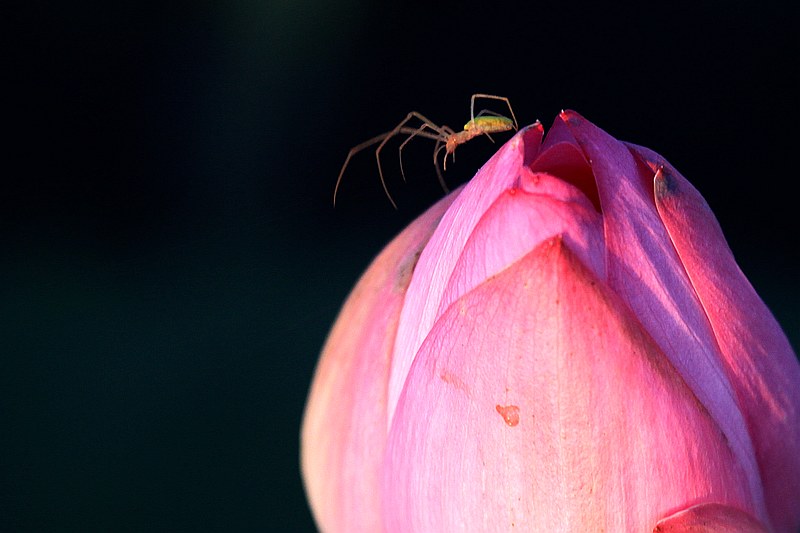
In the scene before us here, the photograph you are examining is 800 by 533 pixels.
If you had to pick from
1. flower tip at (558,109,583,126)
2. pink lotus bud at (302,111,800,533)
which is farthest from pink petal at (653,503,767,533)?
flower tip at (558,109,583,126)

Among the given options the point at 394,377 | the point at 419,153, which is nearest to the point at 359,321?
the point at 394,377

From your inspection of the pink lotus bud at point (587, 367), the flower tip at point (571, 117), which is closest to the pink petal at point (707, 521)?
the pink lotus bud at point (587, 367)

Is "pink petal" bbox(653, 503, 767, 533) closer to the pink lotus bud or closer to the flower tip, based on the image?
the pink lotus bud
